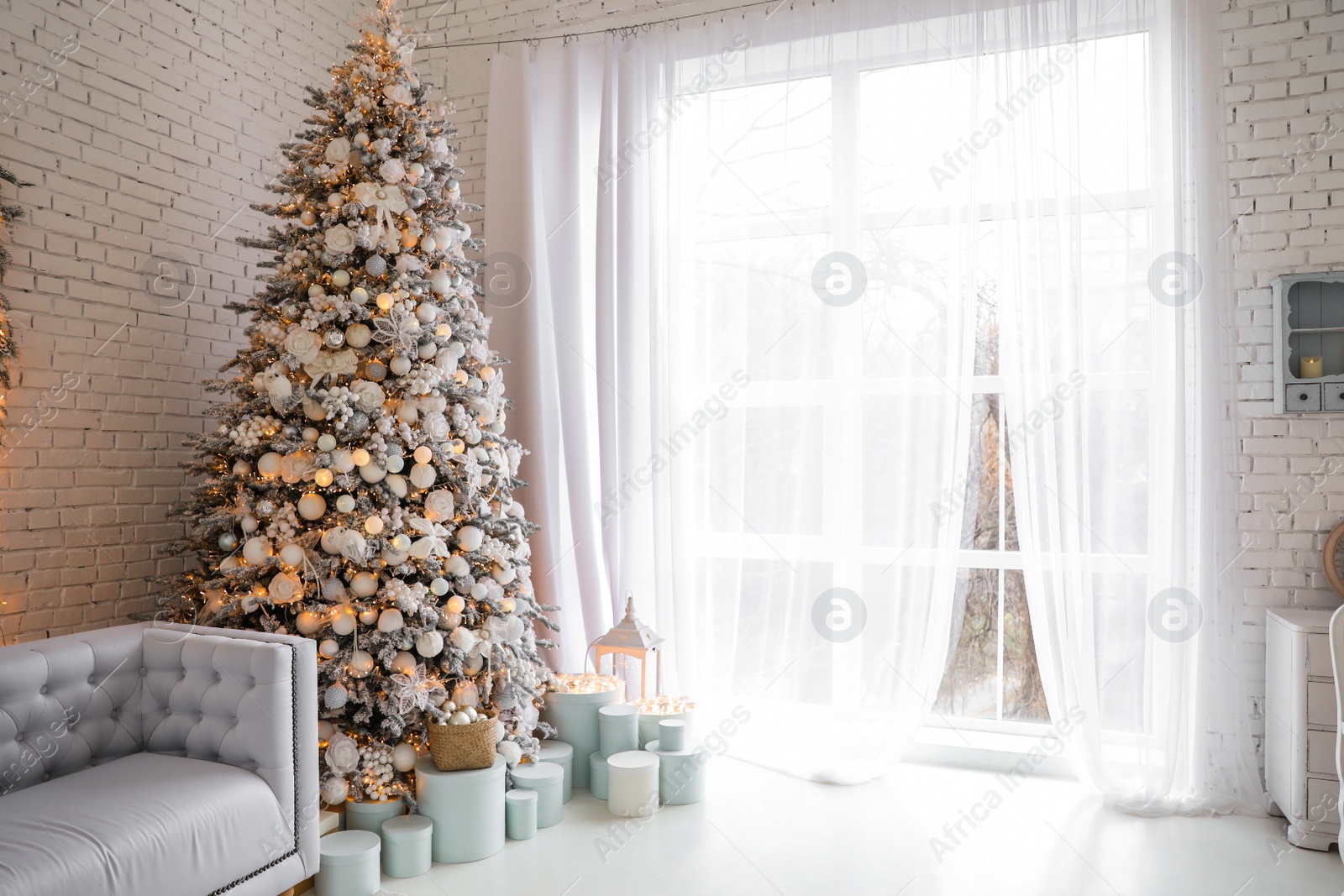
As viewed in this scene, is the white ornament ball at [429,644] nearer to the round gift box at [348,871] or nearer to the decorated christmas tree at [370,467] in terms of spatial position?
the decorated christmas tree at [370,467]

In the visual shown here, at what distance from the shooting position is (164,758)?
237 centimetres

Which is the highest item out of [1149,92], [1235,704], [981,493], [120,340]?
[1149,92]

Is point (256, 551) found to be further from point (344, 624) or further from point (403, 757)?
point (403, 757)

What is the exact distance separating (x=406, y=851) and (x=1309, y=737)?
2.87 meters

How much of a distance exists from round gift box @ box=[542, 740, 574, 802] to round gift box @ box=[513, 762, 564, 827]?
8 centimetres

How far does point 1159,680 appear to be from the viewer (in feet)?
10.2

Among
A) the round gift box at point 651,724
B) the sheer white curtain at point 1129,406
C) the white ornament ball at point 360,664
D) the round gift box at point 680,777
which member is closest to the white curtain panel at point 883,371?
the sheer white curtain at point 1129,406

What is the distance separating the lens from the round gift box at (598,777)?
3.12 meters

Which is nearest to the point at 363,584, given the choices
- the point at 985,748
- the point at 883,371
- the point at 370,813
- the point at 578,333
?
the point at 370,813

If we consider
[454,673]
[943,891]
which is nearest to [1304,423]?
[943,891]

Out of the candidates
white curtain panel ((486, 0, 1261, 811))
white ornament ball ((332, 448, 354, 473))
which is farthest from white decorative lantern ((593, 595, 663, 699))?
white ornament ball ((332, 448, 354, 473))

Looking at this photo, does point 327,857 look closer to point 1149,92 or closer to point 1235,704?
point 1235,704

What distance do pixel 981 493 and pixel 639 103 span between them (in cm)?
226

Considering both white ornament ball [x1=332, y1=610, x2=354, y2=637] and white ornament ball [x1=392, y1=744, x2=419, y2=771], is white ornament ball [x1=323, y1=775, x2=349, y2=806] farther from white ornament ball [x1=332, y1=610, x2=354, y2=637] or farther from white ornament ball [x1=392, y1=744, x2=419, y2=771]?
white ornament ball [x1=332, y1=610, x2=354, y2=637]
